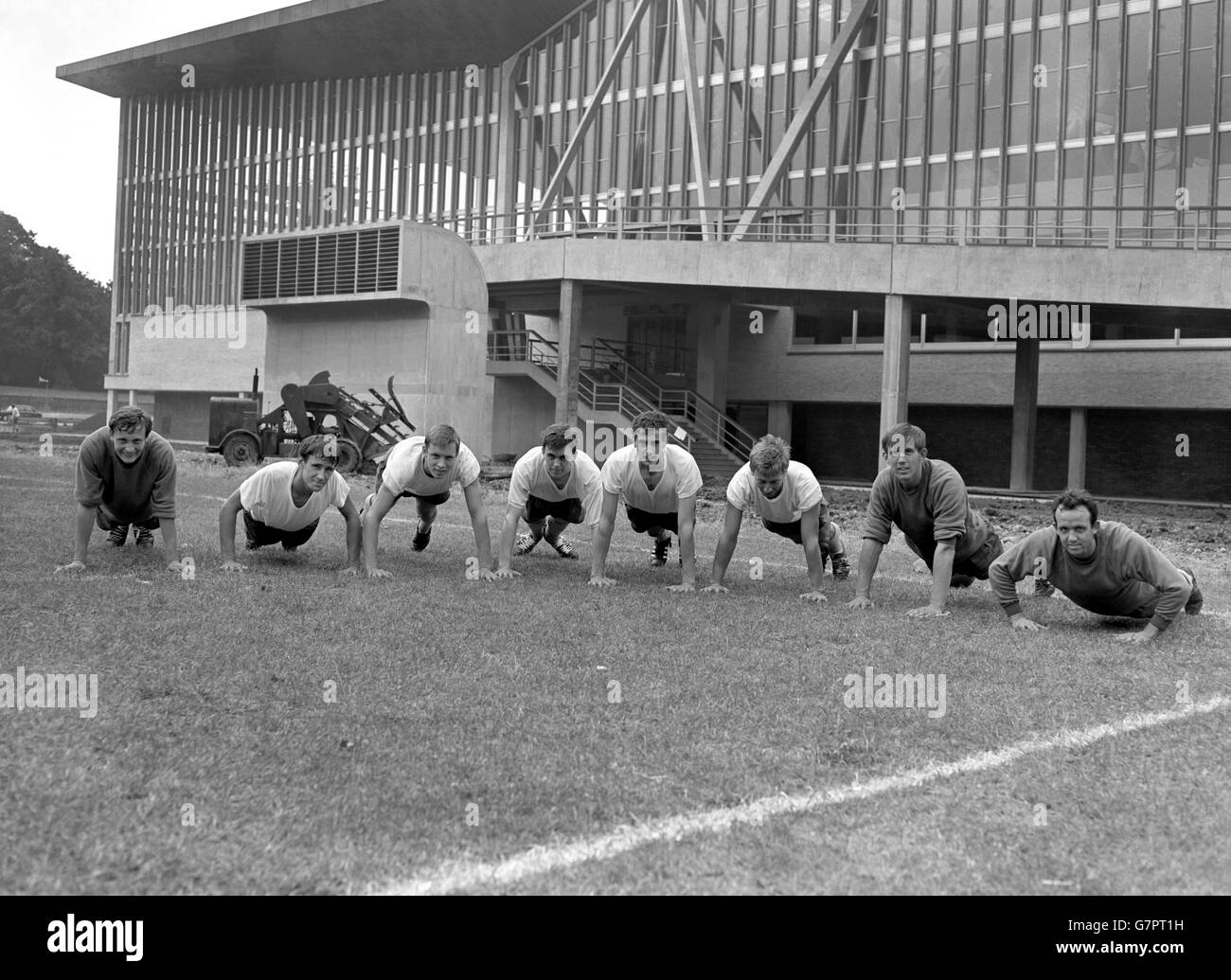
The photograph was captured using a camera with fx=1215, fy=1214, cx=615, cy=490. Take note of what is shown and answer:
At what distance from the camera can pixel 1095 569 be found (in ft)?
26.0

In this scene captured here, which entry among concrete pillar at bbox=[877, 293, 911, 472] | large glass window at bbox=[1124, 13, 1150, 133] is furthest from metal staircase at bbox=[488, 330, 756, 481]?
large glass window at bbox=[1124, 13, 1150, 133]

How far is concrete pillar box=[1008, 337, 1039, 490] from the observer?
109 ft

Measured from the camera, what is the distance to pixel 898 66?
1614 inches

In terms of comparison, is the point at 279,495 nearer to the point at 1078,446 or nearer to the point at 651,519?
the point at 651,519

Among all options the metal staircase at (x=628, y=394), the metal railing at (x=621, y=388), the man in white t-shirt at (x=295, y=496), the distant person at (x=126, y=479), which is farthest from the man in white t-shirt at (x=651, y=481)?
the metal railing at (x=621, y=388)

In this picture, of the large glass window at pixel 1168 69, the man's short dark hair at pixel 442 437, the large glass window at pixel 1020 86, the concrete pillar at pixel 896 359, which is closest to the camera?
the man's short dark hair at pixel 442 437

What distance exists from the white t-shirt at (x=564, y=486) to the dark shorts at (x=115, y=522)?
123 inches

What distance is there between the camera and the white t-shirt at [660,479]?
32.6ft

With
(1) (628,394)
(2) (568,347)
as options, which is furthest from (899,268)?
(1) (628,394)

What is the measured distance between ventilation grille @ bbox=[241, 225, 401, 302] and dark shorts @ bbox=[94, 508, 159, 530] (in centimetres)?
2337

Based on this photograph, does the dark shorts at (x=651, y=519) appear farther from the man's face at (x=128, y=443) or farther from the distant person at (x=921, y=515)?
the man's face at (x=128, y=443)

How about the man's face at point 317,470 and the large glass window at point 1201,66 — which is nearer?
the man's face at point 317,470

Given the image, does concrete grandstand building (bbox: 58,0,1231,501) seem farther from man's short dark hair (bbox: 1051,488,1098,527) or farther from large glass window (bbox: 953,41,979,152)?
man's short dark hair (bbox: 1051,488,1098,527)

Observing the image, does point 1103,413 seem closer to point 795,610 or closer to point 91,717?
point 795,610
